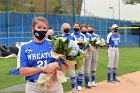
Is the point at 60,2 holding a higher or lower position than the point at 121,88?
higher

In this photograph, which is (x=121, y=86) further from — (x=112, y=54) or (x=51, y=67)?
(x=51, y=67)

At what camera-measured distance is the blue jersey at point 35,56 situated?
549cm

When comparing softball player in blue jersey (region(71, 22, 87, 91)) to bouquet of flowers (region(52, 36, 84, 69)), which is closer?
bouquet of flowers (region(52, 36, 84, 69))

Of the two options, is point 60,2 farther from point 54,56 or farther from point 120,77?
point 54,56

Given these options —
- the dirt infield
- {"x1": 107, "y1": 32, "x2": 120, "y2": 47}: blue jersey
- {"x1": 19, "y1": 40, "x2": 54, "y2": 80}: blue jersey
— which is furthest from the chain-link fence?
{"x1": 19, "y1": 40, "x2": 54, "y2": 80}: blue jersey

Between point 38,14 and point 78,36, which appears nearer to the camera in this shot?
point 78,36

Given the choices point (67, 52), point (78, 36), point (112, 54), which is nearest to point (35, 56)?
point (67, 52)

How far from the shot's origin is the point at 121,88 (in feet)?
42.4

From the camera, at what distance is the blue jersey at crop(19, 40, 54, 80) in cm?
549

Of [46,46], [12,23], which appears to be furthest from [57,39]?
[12,23]

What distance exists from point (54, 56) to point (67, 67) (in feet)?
0.81

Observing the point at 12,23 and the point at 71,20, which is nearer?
the point at 12,23

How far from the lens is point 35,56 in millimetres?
5484

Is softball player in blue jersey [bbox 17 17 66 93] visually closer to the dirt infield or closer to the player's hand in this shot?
the player's hand
